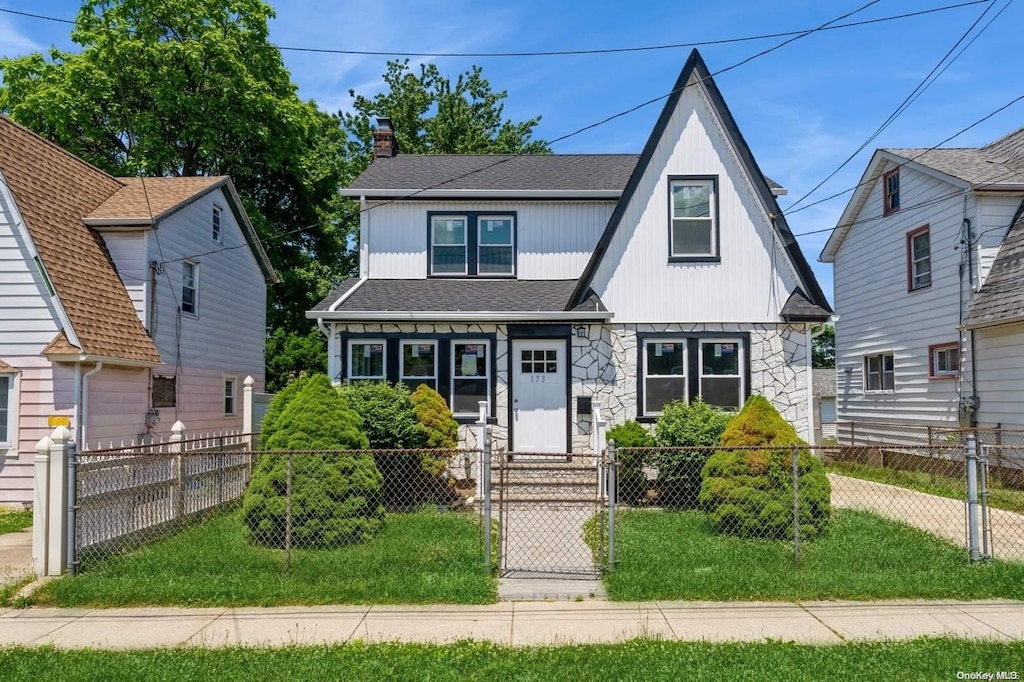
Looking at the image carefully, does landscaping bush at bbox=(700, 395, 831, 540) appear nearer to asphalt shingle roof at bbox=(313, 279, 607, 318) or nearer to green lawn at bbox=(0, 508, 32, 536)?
asphalt shingle roof at bbox=(313, 279, 607, 318)

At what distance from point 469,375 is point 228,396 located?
8.27 meters

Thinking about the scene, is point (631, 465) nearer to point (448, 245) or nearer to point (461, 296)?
point (461, 296)

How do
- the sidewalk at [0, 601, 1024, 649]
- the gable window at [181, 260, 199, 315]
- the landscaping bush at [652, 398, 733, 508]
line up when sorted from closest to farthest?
the sidewalk at [0, 601, 1024, 649] → the landscaping bush at [652, 398, 733, 508] → the gable window at [181, 260, 199, 315]

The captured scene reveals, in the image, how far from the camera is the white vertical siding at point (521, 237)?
15.3 m

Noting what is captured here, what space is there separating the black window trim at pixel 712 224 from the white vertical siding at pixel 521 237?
79.7 inches

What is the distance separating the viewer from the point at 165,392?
15.1 m

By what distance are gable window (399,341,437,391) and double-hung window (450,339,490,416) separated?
1.32 feet

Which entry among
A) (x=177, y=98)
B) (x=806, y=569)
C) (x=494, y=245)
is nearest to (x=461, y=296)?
(x=494, y=245)

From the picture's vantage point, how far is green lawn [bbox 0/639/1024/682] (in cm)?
507

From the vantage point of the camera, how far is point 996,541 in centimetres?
913

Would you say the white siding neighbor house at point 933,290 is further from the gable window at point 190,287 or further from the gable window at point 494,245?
the gable window at point 190,287

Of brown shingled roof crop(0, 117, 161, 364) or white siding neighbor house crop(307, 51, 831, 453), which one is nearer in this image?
brown shingled roof crop(0, 117, 161, 364)

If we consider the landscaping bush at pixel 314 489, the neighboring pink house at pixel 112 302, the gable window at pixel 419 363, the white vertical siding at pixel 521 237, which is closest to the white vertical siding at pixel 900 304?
the white vertical siding at pixel 521 237

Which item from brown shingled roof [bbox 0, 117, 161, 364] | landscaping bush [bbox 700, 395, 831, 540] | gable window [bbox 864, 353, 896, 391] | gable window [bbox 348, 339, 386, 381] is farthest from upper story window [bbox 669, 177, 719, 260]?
brown shingled roof [bbox 0, 117, 161, 364]
